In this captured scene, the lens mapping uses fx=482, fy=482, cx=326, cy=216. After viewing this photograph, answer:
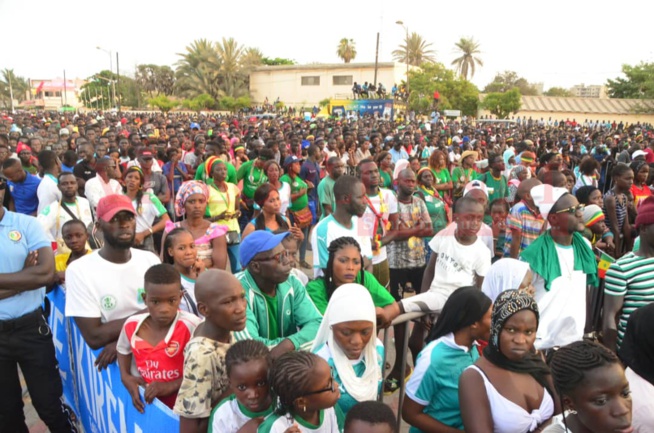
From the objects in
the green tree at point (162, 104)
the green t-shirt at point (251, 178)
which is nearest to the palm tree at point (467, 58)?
the green tree at point (162, 104)

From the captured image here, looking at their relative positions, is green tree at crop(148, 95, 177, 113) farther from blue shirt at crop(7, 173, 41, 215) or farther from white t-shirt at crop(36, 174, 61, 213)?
white t-shirt at crop(36, 174, 61, 213)

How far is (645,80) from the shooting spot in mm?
48031

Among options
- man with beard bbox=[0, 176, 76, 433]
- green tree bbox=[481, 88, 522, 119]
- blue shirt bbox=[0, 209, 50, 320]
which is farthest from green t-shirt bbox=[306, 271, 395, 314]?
green tree bbox=[481, 88, 522, 119]

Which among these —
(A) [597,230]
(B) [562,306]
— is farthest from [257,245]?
(A) [597,230]

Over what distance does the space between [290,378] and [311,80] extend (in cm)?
5909

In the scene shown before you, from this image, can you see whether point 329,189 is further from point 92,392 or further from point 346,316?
point 346,316

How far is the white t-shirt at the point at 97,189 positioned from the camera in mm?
5789

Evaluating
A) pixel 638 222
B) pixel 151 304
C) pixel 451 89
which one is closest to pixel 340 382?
pixel 151 304

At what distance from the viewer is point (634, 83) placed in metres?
50.2

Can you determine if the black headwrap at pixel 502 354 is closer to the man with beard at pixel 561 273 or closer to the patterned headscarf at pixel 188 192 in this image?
the man with beard at pixel 561 273

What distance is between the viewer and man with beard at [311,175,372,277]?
3.80 m

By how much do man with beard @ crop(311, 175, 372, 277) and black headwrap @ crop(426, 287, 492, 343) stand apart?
1.31m

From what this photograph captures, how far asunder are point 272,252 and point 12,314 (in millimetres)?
1753

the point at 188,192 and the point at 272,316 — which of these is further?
the point at 188,192
